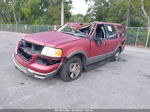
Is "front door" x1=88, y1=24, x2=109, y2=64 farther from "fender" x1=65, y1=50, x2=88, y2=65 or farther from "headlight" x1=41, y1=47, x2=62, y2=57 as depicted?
"headlight" x1=41, y1=47, x2=62, y2=57

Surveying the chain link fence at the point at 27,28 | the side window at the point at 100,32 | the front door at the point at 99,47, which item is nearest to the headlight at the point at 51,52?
the front door at the point at 99,47

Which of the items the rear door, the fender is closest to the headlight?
the fender

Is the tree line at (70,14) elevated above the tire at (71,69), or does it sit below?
above

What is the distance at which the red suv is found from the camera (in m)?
2.89

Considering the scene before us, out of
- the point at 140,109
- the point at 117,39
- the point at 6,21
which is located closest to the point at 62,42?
the point at 140,109

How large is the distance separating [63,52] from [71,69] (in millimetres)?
671

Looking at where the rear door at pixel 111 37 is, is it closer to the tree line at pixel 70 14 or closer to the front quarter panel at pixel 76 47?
the front quarter panel at pixel 76 47

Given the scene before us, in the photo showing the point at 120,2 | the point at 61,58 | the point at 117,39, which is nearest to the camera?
the point at 61,58

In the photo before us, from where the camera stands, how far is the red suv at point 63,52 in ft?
9.48

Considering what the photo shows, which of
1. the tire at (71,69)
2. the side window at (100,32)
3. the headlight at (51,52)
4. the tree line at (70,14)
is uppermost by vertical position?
the tree line at (70,14)

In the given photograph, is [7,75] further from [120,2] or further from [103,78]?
[120,2]

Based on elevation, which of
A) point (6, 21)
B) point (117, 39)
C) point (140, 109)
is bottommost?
point (140, 109)

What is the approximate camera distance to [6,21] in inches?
1416

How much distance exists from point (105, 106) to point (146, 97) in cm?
117
